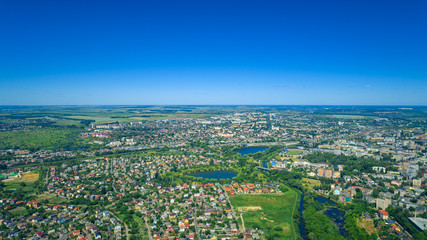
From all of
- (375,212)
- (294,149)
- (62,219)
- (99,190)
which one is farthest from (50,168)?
(294,149)

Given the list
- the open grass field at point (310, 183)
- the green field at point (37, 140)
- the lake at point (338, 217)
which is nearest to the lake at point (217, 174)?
the open grass field at point (310, 183)

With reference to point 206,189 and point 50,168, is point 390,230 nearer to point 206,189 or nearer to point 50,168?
Result: point 206,189

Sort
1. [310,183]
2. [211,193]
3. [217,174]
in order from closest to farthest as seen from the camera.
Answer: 1. [211,193]
2. [310,183]
3. [217,174]

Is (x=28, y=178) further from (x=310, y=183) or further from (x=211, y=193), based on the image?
(x=310, y=183)

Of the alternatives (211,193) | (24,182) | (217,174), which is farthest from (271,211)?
(24,182)

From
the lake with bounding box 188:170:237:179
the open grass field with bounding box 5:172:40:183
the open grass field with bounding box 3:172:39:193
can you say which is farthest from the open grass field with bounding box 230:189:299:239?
the open grass field with bounding box 5:172:40:183

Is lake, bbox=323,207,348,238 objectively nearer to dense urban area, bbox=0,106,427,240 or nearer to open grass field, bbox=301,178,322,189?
dense urban area, bbox=0,106,427,240
